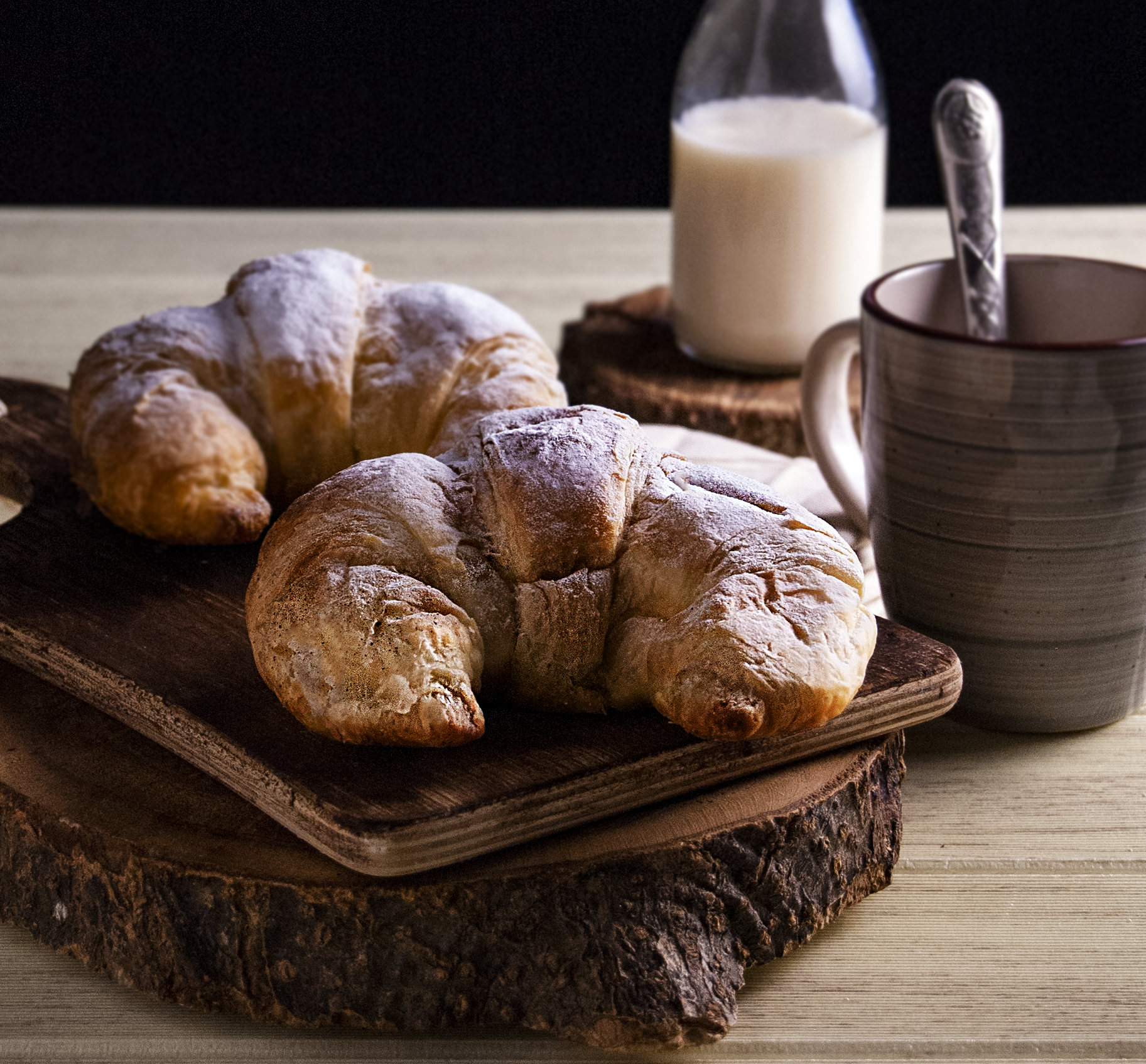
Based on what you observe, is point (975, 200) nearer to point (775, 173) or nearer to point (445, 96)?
point (775, 173)

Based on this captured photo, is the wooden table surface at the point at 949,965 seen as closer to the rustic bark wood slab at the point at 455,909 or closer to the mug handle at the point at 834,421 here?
the rustic bark wood slab at the point at 455,909

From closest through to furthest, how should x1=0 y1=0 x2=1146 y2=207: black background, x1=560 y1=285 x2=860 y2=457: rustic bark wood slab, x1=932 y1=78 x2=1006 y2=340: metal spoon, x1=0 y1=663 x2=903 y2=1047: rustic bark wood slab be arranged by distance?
x1=0 y1=663 x2=903 y2=1047: rustic bark wood slab
x1=932 y1=78 x2=1006 y2=340: metal spoon
x1=560 y1=285 x2=860 y2=457: rustic bark wood slab
x1=0 y1=0 x2=1146 y2=207: black background

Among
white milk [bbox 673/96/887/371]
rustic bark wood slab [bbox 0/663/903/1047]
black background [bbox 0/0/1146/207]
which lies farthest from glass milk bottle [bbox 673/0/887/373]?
black background [bbox 0/0/1146/207]

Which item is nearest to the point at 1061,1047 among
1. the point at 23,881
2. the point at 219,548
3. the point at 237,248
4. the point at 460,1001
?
the point at 460,1001

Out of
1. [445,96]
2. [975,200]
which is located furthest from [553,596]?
[445,96]

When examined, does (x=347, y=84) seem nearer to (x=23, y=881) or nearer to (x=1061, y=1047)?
(x=23, y=881)

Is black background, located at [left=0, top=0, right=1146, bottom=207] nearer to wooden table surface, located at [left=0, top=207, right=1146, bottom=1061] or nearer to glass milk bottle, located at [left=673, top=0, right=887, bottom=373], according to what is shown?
glass milk bottle, located at [left=673, top=0, right=887, bottom=373]
